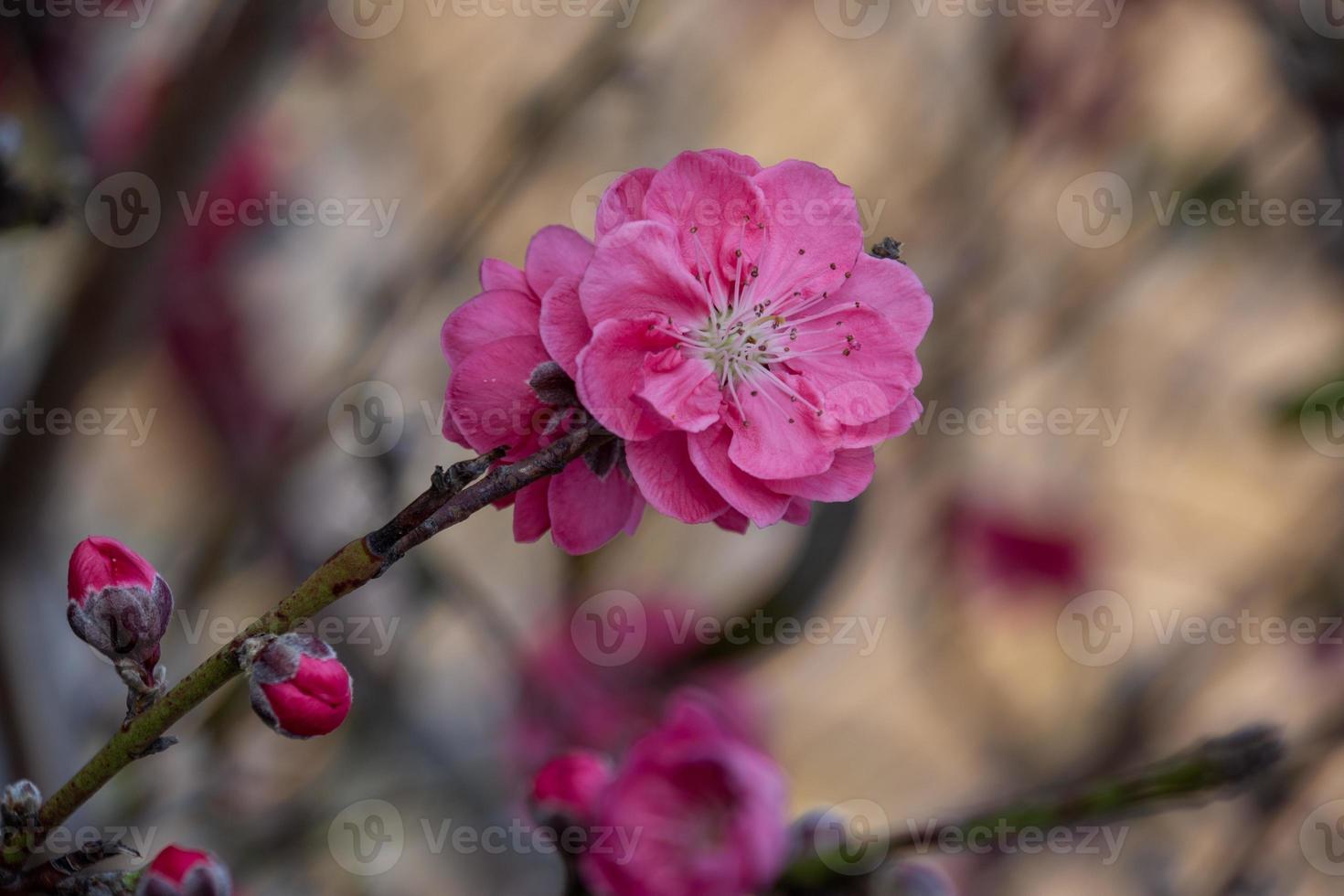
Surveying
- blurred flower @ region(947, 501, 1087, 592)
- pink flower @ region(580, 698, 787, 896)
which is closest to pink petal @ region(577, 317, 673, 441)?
pink flower @ region(580, 698, 787, 896)

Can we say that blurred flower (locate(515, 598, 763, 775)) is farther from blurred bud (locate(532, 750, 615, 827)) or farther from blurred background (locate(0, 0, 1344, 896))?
blurred bud (locate(532, 750, 615, 827))

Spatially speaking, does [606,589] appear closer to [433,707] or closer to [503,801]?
[503,801]

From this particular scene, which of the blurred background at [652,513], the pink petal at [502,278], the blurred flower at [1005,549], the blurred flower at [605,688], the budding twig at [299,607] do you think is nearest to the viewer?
the budding twig at [299,607]

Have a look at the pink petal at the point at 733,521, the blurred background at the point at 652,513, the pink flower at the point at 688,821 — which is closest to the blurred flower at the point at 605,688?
the blurred background at the point at 652,513

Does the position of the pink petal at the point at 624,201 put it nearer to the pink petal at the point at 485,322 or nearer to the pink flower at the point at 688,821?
the pink petal at the point at 485,322

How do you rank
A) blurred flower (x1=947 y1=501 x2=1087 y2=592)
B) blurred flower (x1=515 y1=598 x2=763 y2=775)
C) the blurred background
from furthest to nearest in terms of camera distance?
blurred flower (x1=947 y1=501 x2=1087 y2=592), blurred flower (x1=515 y1=598 x2=763 y2=775), the blurred background

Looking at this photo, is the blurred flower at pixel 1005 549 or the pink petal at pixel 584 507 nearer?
the pink petal at pixel 584 507

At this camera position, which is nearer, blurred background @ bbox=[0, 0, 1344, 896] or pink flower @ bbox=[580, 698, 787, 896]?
pink flower @ bbox=[580, 698, 787, 896]

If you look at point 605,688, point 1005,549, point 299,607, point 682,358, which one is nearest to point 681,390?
point 682,358
